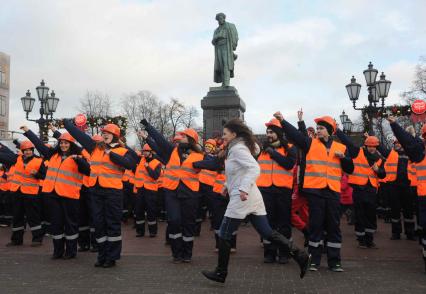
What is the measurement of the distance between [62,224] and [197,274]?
9.10 ft

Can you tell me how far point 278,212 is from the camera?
26.5 feet

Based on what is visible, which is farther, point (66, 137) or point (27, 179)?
point (27, 179)

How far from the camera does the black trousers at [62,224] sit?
27.2 feet

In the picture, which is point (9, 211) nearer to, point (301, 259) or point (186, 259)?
point (186, 259)

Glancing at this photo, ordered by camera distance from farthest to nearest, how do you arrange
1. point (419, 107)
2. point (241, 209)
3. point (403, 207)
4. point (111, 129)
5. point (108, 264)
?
point (419, 107) < point (403, 207) < point (111, 129) < point (108, 264) < point (241, 209)

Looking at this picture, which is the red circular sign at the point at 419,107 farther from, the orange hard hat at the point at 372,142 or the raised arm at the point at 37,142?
the raised arm at the point at 37,142

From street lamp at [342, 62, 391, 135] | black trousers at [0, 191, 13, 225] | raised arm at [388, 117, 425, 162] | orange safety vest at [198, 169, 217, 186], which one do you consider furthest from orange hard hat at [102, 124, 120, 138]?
street lamp at [342, 62, 391, 135]

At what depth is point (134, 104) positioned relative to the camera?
6550cm

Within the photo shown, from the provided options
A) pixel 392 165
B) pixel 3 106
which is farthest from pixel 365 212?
pixel 3 106

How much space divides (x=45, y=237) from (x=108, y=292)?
236 inches

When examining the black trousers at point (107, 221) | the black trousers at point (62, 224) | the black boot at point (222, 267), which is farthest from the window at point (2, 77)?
the black boot at point (222, 267)

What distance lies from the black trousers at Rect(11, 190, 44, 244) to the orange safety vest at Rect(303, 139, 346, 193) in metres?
5.79

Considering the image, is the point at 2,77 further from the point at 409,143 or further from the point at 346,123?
the point at 409,143

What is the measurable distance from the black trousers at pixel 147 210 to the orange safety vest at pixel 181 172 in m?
3.47
